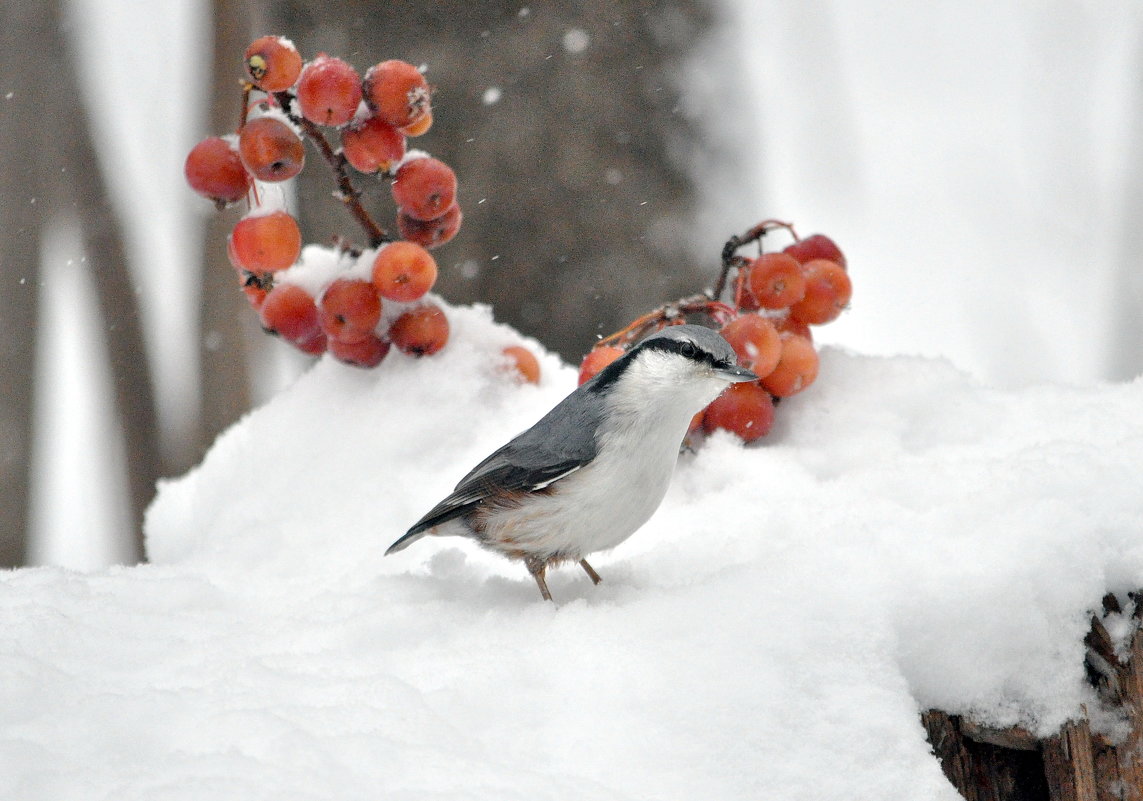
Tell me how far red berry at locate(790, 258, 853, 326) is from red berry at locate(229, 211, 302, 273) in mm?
1170

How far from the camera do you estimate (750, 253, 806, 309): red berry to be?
2.07m

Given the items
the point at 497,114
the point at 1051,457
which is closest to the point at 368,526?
the point at 1051,457

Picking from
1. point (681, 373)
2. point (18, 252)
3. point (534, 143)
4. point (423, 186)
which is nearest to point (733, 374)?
point (681, 373)

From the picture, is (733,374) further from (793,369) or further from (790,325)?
(790,325)

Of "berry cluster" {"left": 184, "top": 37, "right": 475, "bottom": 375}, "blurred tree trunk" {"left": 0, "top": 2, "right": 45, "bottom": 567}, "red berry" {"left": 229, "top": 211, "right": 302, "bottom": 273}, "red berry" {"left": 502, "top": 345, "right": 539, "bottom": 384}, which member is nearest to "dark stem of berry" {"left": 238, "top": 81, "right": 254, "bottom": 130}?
"berry cluster" {"left": 184, "top": 37, "right": 475, "bottom": 375}

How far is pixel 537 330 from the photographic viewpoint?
3.35m

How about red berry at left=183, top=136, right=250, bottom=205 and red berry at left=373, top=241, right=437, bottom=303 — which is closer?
red berry at left=183, top=136, right=250, bottom=205

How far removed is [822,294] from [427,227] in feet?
3.16

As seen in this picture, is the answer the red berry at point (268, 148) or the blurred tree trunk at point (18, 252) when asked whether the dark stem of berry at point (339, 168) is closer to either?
the red berry at point (268, 148)

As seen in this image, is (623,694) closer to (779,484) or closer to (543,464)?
(543,464)

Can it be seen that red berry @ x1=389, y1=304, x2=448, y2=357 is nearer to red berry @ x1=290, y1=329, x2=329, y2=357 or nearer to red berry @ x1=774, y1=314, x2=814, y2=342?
red berry @ x1=290, y1=329, x2=329, y2=357

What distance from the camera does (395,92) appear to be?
200 cm

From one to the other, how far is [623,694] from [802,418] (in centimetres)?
112

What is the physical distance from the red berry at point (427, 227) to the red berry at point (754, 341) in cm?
76
